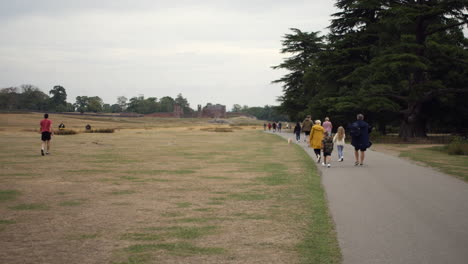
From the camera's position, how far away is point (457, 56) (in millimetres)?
33281

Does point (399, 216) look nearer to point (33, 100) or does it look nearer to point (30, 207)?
point (30, 207)

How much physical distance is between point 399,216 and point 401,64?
2529 centimetres

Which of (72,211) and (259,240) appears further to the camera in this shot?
(72,211)

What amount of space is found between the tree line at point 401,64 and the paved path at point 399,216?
21107 mm

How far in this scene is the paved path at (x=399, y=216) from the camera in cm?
523

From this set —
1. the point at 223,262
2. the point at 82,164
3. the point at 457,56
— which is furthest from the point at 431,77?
the point at 223,262

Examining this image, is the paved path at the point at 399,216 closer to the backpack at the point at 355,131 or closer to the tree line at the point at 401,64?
the backpack at the point at 355,131

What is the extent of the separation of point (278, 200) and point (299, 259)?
12.8 feet

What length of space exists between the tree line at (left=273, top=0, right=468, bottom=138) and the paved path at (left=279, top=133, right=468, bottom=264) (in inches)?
831

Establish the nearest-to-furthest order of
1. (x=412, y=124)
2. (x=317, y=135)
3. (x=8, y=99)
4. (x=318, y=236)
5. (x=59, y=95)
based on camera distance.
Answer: (x=318, y=236)
(x=317, y=135)
(x=412, y=124)
(x=8, y=99)
(x=59, y=95)

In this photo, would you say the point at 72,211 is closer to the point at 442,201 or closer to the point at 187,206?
the point at 187,206

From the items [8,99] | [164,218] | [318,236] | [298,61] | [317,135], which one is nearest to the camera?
[318,236]

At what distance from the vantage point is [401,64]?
30.1 meters

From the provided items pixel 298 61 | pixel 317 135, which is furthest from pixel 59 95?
pixel 317 135
